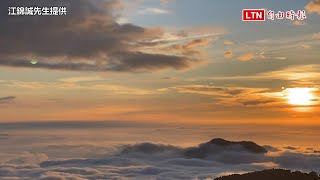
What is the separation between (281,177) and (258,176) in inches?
320

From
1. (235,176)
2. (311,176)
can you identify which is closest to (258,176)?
(235,176)

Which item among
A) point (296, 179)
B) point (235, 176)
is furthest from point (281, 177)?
point (235, 176)

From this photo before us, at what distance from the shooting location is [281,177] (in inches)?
5492

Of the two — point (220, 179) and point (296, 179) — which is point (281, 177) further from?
point (220, 179)

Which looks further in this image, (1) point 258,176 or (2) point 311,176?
(1) point 258,176

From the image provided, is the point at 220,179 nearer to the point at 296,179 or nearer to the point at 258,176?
the point at 258,176

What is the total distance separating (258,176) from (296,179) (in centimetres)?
1339

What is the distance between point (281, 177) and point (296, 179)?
17.4ft

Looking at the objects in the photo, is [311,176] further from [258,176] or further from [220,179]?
[220,179]

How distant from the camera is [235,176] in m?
144

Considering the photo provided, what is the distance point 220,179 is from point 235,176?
563cm

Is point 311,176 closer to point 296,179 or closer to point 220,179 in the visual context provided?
point 296,179

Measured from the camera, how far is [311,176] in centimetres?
13538

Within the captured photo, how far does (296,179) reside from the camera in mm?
135875
